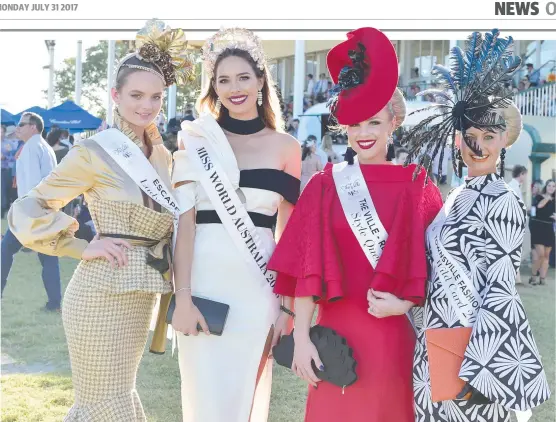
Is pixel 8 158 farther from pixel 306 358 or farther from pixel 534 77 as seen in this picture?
pixel 306 358

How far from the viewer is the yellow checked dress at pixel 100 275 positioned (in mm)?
2814

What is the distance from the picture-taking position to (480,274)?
2338 mm

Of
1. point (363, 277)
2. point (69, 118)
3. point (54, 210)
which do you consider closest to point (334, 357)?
point (363, 277)

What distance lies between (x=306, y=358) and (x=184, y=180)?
0.88 meters

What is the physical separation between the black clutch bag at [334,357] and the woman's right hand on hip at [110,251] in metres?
0.82

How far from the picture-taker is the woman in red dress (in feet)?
8.00

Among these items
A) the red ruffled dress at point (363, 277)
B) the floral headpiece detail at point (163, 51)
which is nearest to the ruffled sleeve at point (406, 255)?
the red ruffled dress at point (363, 277)

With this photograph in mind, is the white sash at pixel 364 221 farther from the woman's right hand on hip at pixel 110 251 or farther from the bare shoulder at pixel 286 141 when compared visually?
the woman's right hand on hip at pixel 110 251

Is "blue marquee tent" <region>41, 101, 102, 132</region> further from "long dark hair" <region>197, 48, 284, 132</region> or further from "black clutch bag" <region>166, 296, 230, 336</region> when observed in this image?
"black clutch bag" <region>166, 296, 230, 336</region>

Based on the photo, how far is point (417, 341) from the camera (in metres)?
2.48
